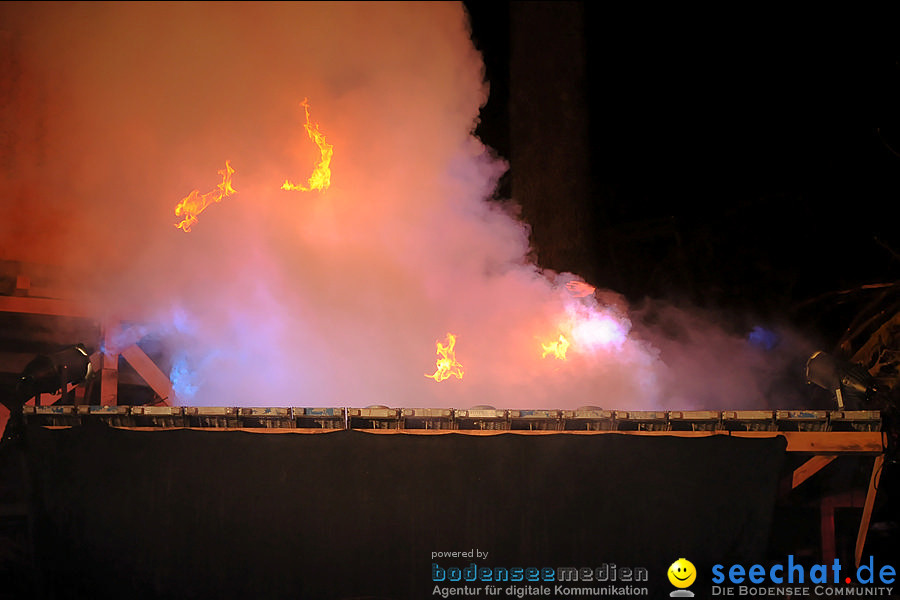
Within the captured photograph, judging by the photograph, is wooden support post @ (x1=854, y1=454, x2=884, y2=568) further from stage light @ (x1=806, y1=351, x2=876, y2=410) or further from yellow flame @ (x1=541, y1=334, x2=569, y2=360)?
yellow flame @ (x1=541, y1=334, x2=569, y2=360)

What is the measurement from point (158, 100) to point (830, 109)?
9.55 metres

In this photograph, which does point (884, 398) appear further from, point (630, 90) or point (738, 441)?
point (630, 90)

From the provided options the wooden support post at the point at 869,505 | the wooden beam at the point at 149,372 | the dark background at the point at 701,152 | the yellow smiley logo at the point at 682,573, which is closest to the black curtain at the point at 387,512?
the yellow smiley logo at the point at 682,573

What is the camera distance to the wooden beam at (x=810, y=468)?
15.8 feet

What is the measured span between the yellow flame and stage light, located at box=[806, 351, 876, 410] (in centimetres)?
300

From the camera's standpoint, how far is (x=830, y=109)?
9352mm

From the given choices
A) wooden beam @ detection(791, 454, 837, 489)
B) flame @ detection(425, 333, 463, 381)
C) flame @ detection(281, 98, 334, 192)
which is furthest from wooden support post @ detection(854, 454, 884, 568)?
flame @ detection(281, 98, 334, 192)

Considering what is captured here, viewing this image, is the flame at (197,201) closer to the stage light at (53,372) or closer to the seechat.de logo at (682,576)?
the stage light at (53,372)

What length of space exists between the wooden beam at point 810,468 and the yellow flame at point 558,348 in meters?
3.25

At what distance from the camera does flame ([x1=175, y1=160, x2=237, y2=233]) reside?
777 centimetres

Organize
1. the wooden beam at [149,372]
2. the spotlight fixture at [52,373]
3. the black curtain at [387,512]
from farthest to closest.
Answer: the wooden beam at [149,372] < the spotlight fixture at [52,373] < the black curtain at [387,512]

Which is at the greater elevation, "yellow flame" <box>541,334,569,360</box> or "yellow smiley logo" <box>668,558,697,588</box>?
"yellow flame" <box>541,334,569,360</box>

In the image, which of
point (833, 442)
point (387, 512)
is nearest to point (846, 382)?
point (833, 442)

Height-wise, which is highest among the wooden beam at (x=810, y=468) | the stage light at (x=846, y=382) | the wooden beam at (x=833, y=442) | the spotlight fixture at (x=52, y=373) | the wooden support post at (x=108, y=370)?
the wooden support post at (x=108, y=370)
